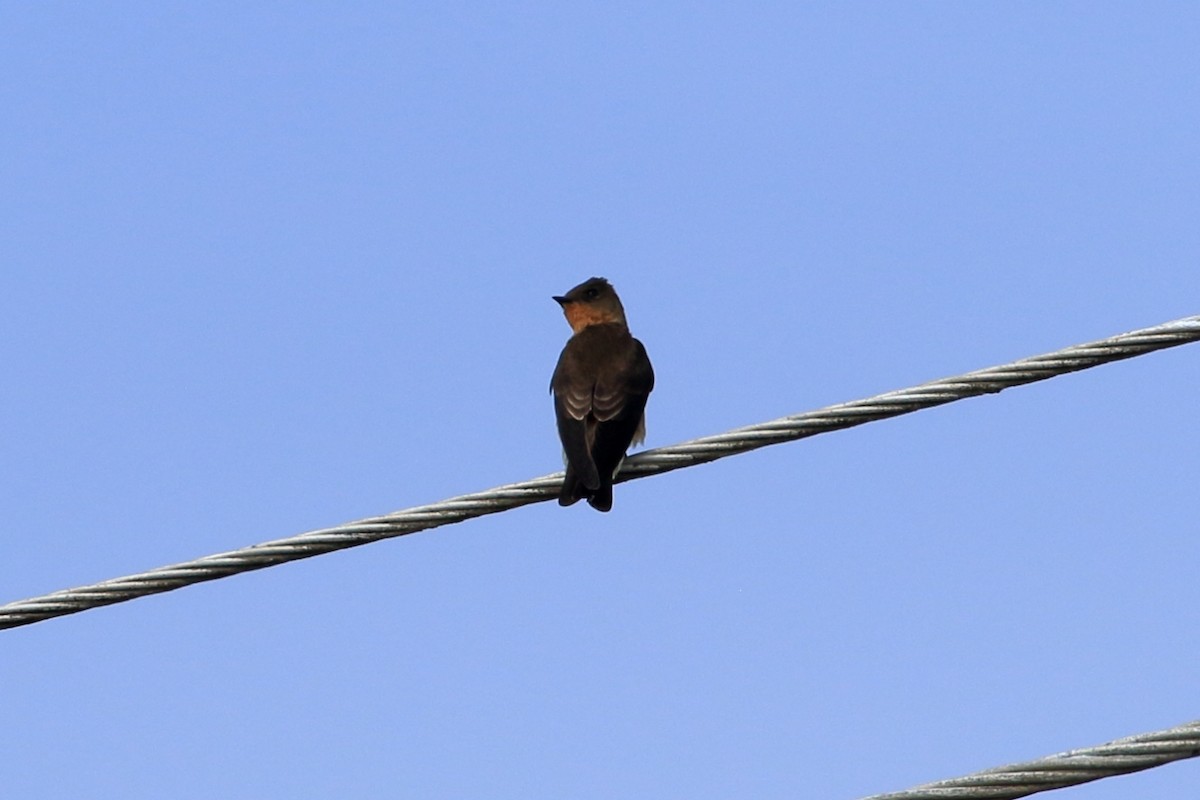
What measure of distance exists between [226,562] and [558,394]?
3.18 meters

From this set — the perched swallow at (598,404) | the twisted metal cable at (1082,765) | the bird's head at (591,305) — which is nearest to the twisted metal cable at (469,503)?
the perched swallow at (598,404)

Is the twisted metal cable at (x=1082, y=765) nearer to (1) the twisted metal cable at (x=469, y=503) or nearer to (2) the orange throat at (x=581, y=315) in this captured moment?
(1) the twisted metal cable at (x=469, y=503)

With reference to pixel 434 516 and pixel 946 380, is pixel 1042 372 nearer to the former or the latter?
pixel 946 380

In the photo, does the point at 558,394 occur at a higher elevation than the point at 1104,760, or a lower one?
higher

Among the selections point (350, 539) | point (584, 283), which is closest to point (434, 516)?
point (350, 539)

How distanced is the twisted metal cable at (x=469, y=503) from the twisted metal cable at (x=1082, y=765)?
5.42ft

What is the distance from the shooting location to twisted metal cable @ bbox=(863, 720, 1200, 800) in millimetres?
3854

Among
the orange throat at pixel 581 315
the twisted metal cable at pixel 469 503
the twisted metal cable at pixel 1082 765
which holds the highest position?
the orange throat at pixel 581 315

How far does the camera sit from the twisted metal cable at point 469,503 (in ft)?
17.3

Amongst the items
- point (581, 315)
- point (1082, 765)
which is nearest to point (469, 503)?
point (1082, 765)

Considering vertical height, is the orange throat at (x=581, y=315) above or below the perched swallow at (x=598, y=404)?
above

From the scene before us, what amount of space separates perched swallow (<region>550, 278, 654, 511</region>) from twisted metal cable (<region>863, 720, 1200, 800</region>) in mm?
2842

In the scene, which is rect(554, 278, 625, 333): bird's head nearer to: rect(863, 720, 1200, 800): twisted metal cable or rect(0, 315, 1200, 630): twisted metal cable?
rect(0, 315, 1200, 630): twisted metal cable

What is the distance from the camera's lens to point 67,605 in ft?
17.3
